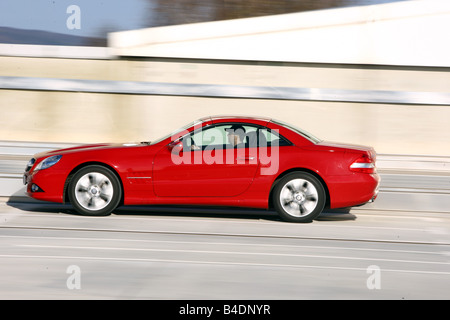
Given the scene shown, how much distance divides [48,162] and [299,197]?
337cm

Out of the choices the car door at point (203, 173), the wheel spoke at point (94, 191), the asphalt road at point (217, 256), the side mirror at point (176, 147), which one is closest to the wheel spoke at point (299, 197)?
the asphalt road at point (217, 256)

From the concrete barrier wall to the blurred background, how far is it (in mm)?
25

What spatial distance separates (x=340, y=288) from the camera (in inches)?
225

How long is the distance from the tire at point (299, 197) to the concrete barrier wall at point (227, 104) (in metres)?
8.08

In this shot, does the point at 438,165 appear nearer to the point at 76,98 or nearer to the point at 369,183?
the point at 369,183

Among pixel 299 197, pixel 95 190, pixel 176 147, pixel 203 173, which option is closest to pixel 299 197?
pixel 299 197

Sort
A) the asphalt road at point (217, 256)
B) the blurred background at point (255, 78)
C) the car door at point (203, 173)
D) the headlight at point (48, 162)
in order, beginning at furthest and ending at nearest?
the blurred background at point (255, 78) → the headlight at point (48, 162) → the car door at point (203, 173) → the asphalt road at point (217, 256)

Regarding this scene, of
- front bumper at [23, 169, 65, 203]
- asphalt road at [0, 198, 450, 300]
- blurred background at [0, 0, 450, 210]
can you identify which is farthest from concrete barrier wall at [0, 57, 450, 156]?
front bumper at [23, 169, 65, 203]

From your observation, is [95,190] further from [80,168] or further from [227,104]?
[227,104]

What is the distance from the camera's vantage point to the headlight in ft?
29.6

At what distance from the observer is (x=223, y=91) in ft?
55.4

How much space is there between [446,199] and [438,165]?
3.73 m

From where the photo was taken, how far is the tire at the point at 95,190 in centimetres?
889

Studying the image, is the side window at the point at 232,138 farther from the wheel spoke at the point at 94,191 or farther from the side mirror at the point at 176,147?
the wheel spoke at the point at 94,191
